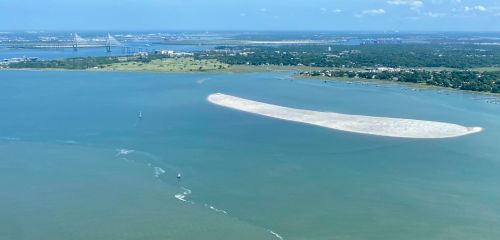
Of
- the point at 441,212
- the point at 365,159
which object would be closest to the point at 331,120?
the point at 365,159

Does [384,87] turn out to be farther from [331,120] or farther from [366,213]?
[366,213]

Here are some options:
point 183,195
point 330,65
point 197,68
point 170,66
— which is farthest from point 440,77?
point 183,195

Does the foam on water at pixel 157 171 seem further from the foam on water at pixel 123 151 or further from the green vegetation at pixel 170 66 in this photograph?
the green vegetation at pixel 170 66

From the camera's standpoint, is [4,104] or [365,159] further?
[4,104]

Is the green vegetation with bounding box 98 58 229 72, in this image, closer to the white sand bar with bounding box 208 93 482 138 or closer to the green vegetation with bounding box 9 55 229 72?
the green vegetation with bounding box 9 55 229 72

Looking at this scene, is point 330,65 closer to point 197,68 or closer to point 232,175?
point 197,68

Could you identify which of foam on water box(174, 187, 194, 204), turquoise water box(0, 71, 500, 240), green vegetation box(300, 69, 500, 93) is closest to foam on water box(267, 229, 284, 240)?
turquoise water box(0, 71, 500, 240)
